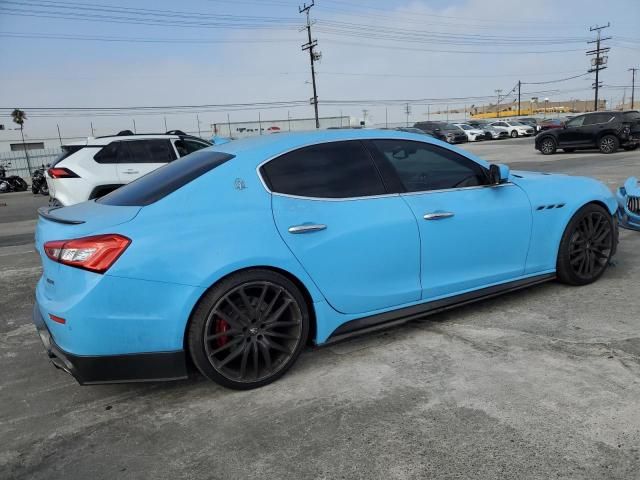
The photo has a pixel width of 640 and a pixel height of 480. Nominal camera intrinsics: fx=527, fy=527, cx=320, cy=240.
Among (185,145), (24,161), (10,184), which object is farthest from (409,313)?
(24,161)

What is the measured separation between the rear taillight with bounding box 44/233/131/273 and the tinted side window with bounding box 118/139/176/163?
692cm

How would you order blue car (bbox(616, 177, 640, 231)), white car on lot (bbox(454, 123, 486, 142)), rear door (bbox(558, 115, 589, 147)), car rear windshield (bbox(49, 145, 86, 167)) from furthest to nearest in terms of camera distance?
white car on lot (bbox(454, 123, 486, 142)), rear door (bbox(558, 115, 589, 147)), car rear windshield (bbox(49, 145, 86, 167)), blue car (bbox(616, 177, 640, 231))

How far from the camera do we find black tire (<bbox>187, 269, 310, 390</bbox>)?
292 cm

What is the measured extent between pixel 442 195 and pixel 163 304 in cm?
206

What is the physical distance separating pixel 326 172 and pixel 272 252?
2.36 ft

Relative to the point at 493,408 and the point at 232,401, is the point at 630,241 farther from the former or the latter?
the point at 232,401

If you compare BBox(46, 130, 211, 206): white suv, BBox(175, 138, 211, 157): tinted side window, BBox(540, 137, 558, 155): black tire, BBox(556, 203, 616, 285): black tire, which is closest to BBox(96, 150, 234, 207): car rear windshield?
BBox(556, 203, 616, 285): black tire

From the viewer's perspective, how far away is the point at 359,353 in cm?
359

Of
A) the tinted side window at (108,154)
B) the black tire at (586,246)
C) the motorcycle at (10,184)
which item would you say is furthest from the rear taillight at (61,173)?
the motorcycle at (10,184)

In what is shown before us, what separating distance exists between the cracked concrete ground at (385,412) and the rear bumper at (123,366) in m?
0.25

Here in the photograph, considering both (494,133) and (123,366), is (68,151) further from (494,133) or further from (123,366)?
(494,133)

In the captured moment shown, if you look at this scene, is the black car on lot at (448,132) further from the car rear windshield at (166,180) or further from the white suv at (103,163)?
the car rear windshield at (166,180)

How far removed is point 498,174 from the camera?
396 centimetres

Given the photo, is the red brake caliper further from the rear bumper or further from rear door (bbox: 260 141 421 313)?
rear door (bbox: 260 141 421 313)
